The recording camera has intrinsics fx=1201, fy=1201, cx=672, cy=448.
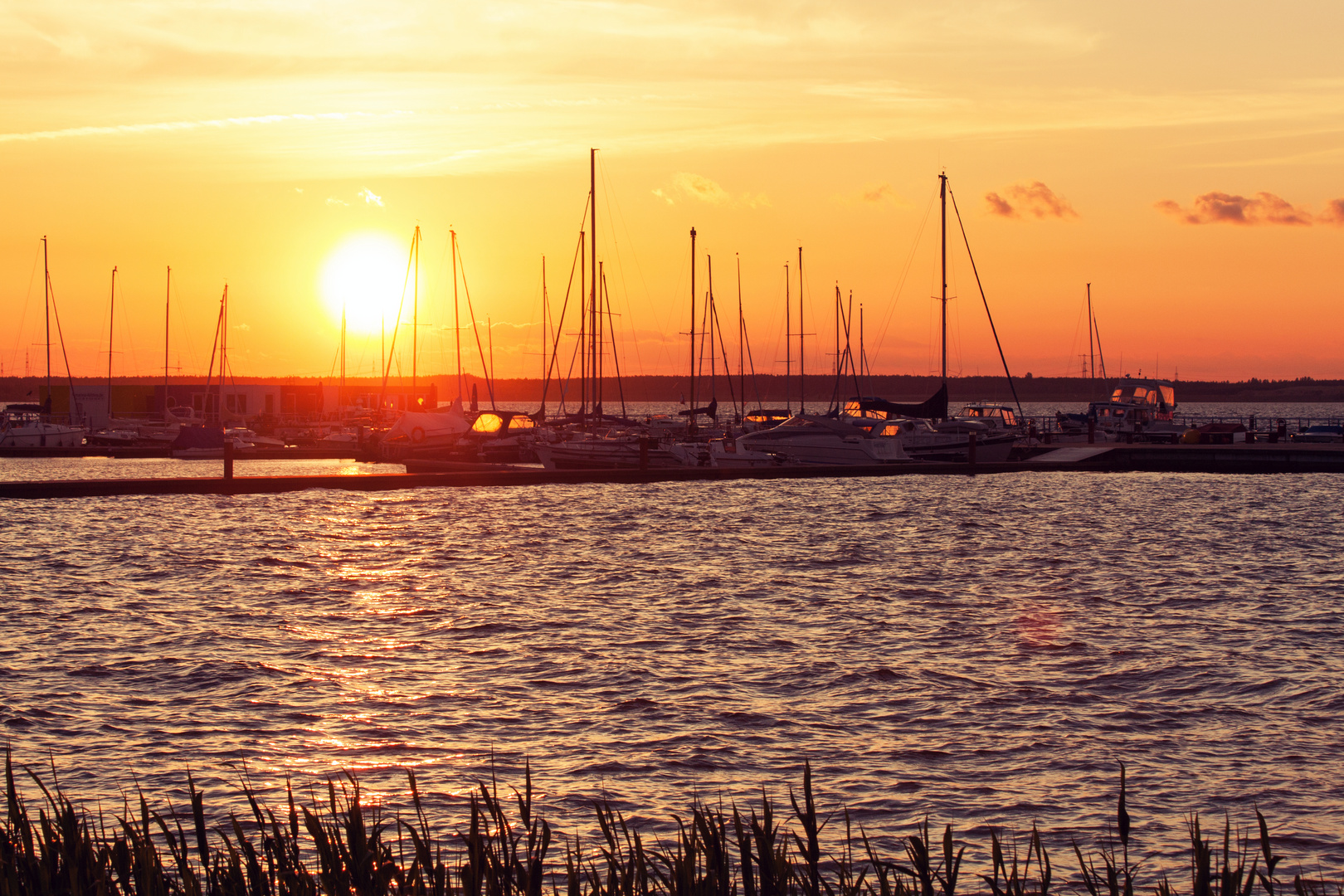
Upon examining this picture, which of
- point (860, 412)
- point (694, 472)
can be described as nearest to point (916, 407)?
point (860, 412)

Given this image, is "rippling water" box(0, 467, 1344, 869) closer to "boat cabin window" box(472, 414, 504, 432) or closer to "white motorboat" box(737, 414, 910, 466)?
"white motorboat" box(737, 414, 910, 466)

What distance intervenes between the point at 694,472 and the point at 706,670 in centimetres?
2848

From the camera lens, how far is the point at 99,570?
2539cm

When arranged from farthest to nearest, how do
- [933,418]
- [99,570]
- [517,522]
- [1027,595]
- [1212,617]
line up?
[933,418]
[517,522]
[99,570]
[1027,595]
[1212,617]

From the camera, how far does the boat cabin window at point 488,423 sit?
61281 mm

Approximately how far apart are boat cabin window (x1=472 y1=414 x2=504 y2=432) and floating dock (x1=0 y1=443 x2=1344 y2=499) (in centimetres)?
875

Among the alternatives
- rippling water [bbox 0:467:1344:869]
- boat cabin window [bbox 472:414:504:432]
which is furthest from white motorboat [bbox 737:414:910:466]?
rippling water [bbox 0:467:1344:869]

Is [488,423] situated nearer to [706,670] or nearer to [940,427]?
[940,427]

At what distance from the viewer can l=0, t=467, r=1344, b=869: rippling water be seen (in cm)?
1056

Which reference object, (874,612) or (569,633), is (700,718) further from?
(874,612)

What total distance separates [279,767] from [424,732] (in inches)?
63.7

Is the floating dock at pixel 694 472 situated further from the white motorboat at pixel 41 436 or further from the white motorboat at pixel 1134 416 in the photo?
the white motorboat at pixel 41 436

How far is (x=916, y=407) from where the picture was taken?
59.2m

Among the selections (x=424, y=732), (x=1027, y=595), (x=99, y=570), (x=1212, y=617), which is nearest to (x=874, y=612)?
(x=1027, y=595)
